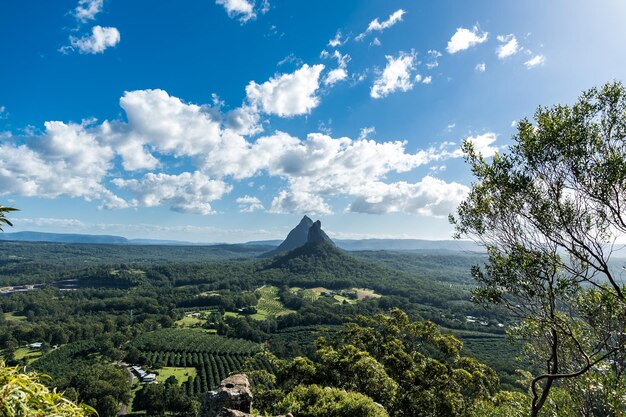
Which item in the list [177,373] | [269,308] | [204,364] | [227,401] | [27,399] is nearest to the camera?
[27,399]

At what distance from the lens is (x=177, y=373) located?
94.8 m

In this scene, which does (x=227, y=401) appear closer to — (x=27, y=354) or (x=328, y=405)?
(x=328, y=405)

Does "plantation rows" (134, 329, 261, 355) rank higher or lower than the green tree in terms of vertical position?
lower

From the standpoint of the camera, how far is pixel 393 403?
1994 cm

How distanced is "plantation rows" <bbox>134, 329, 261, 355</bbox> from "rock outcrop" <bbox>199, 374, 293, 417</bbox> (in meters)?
110

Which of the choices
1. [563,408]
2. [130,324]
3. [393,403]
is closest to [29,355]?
[130,324]

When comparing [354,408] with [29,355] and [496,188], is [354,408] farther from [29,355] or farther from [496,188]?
[29,355]

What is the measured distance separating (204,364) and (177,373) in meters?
8.29

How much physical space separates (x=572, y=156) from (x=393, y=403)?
55.1ft

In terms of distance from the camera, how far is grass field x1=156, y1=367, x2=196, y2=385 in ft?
297

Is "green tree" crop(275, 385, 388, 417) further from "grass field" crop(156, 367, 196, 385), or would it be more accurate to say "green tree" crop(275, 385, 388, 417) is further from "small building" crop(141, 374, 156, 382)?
"small building" crop(141, 374, 156, 382)

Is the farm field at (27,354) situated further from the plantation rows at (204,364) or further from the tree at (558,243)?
the tree at (558,243)

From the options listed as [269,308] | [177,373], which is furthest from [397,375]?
[269,308]

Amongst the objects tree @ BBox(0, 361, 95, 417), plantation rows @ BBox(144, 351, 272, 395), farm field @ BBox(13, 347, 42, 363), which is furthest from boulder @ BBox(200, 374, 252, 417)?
farm field @ BBox(13, 347, 42, 363)
